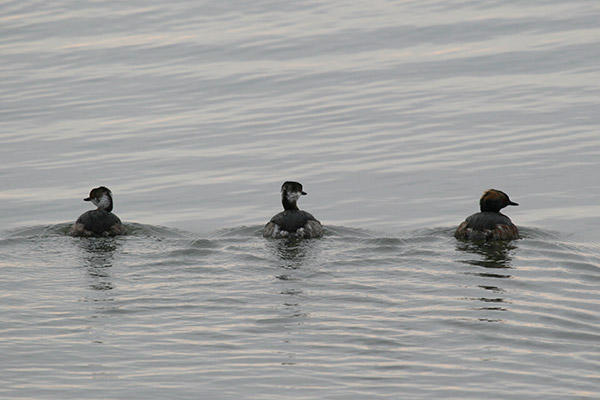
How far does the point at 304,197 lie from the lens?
59.1 ft

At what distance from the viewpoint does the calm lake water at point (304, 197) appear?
31.6 ft

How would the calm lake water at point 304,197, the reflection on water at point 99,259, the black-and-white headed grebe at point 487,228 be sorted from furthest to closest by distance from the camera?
the black-and-white headed grebe at point 487,228 < the reflection on water at point 99,259 < the calm lake water at point 304,197

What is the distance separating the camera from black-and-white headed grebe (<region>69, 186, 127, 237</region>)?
15047 mm

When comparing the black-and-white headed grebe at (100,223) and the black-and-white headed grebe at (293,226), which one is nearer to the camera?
the black-and-white headed grebe at (293,226)

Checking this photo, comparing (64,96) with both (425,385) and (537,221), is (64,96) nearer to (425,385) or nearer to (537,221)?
(537,221)

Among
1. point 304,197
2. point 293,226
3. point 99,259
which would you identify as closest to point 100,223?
point 99,259

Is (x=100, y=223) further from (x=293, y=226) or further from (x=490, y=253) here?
(x=490, y=253)

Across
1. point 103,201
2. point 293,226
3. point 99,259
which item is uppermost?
point 103,201

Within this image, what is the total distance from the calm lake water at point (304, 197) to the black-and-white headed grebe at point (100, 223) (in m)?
0.21

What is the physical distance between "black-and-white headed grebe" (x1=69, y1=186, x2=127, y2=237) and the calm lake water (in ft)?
0.68

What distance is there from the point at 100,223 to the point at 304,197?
13.3ft

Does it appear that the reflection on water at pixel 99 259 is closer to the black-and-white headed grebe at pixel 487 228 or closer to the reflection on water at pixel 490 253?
the reflection on water at pixel 490 253

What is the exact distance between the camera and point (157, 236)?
15242 mm

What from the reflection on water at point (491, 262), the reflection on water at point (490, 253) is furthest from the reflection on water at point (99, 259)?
the reflection on water at point (490, 253)
